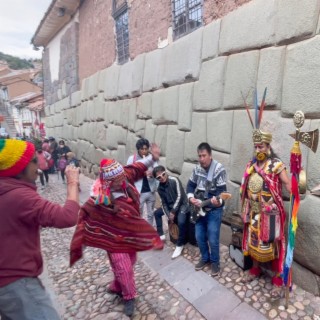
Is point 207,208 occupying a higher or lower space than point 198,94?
lower

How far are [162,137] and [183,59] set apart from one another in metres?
1.53

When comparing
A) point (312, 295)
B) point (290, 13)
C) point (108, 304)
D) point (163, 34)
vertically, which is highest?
point (163, 34)

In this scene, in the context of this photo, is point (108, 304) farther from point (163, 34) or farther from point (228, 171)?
point (163, 34)

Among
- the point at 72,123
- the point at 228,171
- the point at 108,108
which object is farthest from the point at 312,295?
the point at 72,123

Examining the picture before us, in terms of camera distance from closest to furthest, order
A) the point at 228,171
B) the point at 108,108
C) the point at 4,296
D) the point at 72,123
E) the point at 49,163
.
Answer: the point at 4,296 < the point at 228,171 < the point at 108,108 < the point at 49,163 < the point at 72,123

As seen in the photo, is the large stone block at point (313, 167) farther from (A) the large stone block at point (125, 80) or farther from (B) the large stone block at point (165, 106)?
(A) the large stone block at point (125, 80)

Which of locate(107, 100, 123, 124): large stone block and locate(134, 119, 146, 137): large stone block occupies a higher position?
locate(107, 100, 123, 124): large stone block

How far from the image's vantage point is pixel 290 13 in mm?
3129

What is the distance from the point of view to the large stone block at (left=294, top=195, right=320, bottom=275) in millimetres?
2908

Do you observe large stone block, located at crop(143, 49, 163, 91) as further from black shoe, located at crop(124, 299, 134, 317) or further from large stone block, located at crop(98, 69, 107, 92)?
black shoe, located at crop(124, 299, 134, 317)

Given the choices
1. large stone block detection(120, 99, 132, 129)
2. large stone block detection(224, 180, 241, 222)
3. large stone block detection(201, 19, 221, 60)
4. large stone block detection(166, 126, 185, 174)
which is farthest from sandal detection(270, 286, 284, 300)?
large stone block detection(120, 99, 132, 129)

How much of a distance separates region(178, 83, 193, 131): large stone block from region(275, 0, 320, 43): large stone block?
184cm

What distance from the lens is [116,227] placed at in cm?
298

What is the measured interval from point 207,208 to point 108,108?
562 cm
